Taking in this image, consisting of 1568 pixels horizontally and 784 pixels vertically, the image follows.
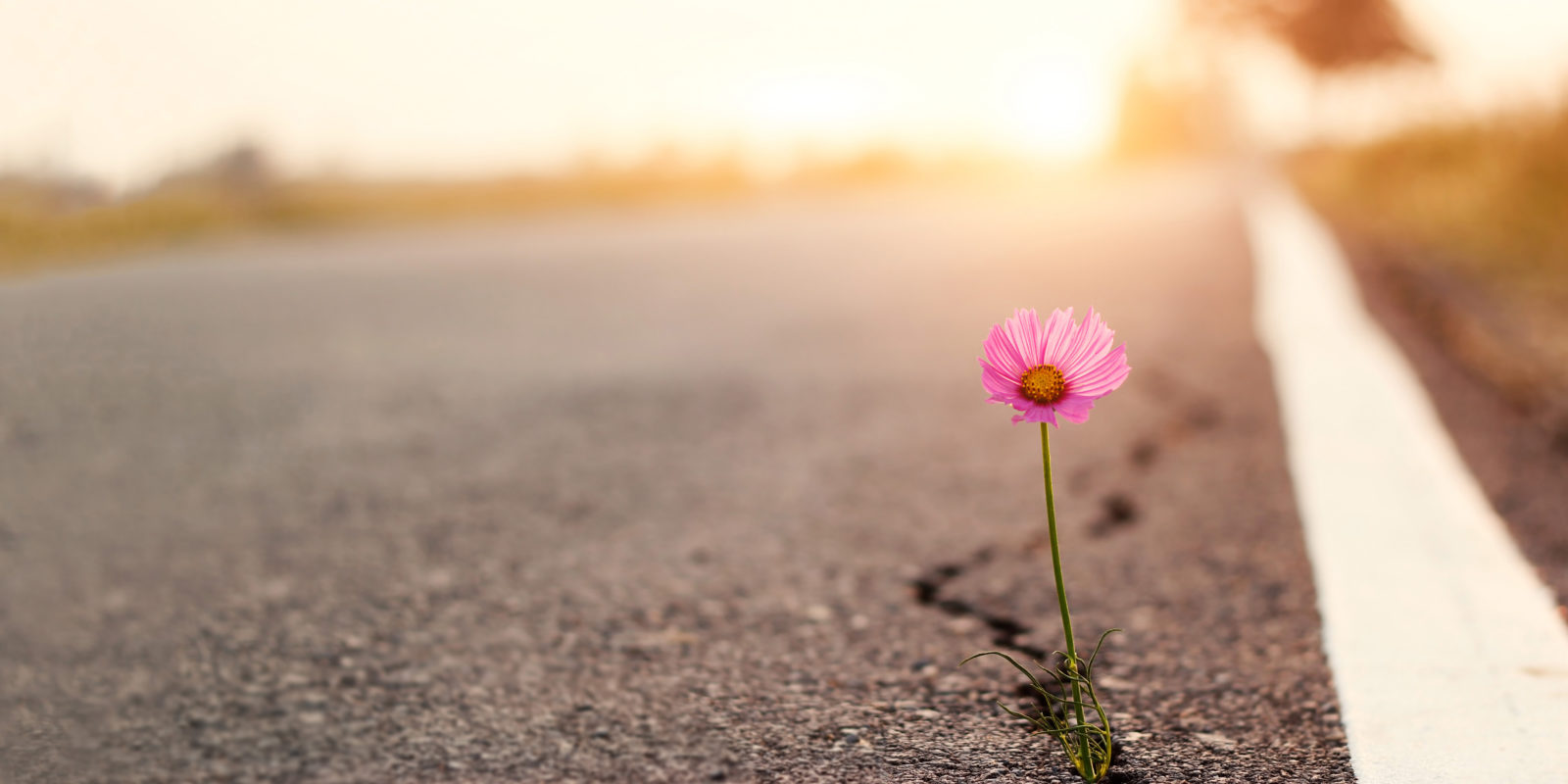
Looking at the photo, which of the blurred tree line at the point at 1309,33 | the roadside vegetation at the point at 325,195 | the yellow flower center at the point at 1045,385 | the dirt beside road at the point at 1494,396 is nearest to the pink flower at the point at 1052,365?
the yellow flower center at the point at 1045,385

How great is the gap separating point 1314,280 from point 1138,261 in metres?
1.25

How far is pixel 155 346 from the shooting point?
173 inches

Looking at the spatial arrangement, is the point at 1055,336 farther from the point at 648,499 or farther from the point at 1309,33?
the point at 1309,33

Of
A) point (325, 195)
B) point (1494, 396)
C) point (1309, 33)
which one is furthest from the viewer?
point (1309, 33)

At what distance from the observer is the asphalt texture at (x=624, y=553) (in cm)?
150

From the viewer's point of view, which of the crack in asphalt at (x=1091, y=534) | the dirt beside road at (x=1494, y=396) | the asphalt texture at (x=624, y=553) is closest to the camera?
the asphalt texture at (x=624, y=553)

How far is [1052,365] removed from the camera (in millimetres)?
1263

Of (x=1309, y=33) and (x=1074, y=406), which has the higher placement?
(x=1309, y=33)

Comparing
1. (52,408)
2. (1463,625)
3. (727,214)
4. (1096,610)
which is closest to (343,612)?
(1096,610)

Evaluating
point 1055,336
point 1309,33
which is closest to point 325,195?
point 1055,336

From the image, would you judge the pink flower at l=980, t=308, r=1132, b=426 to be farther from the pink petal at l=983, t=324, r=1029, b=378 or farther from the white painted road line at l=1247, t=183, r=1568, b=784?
the white painted road line at l=1247, t=183, r=1568, b=784

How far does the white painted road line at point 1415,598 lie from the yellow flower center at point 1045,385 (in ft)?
1.68

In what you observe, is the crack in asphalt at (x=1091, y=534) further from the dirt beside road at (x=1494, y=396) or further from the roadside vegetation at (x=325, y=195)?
the roadside vegetation at (x=325, y=195)

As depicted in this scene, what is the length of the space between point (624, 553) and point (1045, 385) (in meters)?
1.16
